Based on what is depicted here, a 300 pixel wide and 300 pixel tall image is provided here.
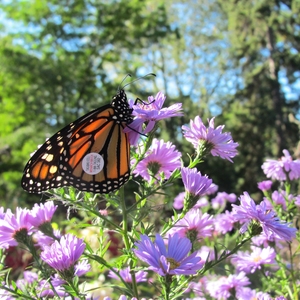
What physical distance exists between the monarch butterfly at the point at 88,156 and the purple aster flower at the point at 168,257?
12.0 inches

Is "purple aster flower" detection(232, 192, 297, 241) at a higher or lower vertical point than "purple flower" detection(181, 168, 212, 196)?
lower

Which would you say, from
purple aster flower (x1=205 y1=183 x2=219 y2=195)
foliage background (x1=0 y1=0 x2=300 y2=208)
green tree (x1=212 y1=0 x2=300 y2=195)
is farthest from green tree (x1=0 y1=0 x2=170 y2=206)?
purple aster flower (x1=205 y1=183 x2=219 y2=195)

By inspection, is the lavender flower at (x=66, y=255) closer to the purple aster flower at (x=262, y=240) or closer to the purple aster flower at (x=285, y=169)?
the purple aster flower at (x=262, y=240)

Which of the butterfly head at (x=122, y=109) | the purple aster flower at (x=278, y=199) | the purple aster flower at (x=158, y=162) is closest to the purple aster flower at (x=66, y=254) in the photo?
the purple aster flower at (x=158, y=162)

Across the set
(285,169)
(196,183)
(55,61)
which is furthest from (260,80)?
(196,183)

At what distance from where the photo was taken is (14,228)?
4.75 feet

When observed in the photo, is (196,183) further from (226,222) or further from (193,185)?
(226,222)

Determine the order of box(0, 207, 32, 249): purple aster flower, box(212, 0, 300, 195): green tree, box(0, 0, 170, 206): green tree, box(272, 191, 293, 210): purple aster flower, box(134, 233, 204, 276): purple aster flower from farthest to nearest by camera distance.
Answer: box(212, 0, 300, 195): green tree < box(0, 0, 170, 206): green tree < box(272, 191, 293, 210): purple aster flower < box(0, 207, 32, 249): purple aster flower < box(134, 233, 204, 276): purple aster flower

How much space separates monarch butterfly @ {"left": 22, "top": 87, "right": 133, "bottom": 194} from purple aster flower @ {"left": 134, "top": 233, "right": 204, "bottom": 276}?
0.30 metres

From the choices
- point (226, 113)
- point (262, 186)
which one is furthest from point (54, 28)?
point (262, 186)

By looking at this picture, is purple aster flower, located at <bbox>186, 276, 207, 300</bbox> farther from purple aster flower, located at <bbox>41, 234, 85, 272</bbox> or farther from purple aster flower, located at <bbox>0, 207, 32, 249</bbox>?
purple aster flower, located at <bbox>0, 207, 32, 249</bbox>

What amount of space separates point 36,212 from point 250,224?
0.81 m

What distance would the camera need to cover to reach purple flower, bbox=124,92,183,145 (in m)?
1.34

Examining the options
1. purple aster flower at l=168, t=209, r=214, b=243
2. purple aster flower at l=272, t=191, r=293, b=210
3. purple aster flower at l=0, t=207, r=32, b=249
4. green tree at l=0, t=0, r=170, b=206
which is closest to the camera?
purple aster flower at l=0, t=207, r=32, b=249
